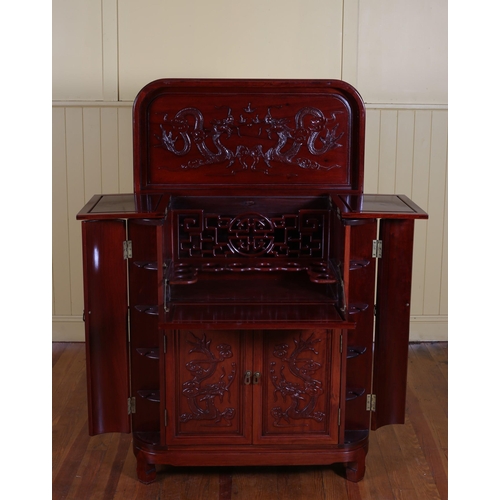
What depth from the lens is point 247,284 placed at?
3533 mm

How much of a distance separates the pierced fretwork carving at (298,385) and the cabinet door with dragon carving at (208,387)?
128 mm

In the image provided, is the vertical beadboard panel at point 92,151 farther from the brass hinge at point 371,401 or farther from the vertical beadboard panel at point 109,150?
the brass hinge at point 371,401

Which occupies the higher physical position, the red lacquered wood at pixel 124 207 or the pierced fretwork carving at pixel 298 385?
the red lacquered wood at pixel 124 207

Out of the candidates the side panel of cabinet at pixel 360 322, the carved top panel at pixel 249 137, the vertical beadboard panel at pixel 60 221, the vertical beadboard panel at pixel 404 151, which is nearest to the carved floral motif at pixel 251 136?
the carved top panel at pixel 249 137

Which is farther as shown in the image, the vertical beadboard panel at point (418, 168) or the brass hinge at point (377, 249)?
the vertical beadboard panel at point (418, 168)

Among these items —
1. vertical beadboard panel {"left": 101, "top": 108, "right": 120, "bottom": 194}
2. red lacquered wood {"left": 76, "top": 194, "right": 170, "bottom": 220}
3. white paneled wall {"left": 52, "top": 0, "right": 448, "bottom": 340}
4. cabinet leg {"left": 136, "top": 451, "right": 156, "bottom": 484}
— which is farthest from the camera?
vertical beadboard panel {"left": 101, "top": 108, "right": 120, "bottom": 194}

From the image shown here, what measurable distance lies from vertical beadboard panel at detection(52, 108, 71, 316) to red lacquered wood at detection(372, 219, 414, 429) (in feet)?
7.52

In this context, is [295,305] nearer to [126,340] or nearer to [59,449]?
[126,340]

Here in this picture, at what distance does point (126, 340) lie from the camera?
3.39 meters

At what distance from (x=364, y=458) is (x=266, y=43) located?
2495 millimetres

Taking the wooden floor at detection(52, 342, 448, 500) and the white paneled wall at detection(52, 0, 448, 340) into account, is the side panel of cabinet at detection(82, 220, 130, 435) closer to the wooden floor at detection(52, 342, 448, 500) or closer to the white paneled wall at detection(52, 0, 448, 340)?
the wooden floor at detection(52, 342, 448, 500)

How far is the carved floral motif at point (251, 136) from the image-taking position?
359 cm

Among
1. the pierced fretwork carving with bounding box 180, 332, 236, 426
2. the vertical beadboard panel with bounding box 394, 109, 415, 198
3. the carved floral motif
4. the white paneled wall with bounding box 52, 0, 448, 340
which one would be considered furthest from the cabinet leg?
the vertical beadboard panel with bounding box 394, 109, 415, 198

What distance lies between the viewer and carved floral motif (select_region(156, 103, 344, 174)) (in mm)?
3588
